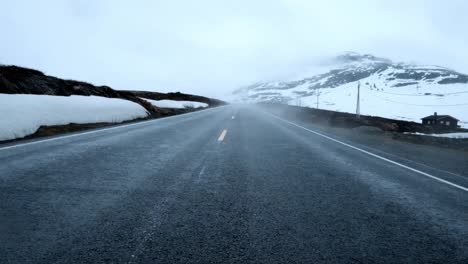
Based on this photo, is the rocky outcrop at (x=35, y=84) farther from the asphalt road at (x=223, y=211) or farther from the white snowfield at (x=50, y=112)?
the asphalt road at (x=223, y=211)

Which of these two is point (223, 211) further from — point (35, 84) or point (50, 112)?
point (35, 84)

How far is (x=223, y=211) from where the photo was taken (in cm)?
344

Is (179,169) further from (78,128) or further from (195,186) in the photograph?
(78,128)

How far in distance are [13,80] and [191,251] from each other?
20.2 metres

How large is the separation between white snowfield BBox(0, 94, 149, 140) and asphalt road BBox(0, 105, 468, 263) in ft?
14.3

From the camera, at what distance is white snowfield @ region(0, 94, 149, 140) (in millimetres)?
9711

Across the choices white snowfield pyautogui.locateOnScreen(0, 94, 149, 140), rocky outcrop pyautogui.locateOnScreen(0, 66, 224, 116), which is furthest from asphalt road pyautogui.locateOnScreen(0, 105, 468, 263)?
rocky outcrop pyautogui.locateOnScreen(0, 66, 224, 116)

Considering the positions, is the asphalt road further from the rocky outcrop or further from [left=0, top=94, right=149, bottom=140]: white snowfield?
the rocky outcrop

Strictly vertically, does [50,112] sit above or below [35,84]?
below

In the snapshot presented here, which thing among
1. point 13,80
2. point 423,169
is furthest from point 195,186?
point 13,80

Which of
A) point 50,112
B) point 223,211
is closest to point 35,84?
point 50,112

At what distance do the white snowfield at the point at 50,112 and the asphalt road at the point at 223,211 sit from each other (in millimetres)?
4366

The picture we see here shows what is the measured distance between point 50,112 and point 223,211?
38.9ft

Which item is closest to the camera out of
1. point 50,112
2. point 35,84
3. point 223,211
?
point 223,211
